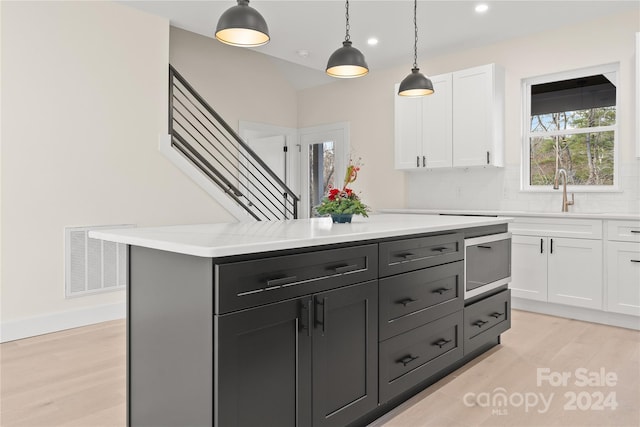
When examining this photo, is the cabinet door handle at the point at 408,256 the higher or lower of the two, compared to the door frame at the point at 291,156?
lower

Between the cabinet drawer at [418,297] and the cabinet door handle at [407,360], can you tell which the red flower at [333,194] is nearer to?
the cabinet drawer at [418,297]

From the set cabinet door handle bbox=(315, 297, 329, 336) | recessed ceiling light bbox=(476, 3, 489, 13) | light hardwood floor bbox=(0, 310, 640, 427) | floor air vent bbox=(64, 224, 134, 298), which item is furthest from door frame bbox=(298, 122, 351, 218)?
cabinet door handle bbox=(315, 297, 329, 336)

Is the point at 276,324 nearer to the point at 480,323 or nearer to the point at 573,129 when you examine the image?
the point at 480,323

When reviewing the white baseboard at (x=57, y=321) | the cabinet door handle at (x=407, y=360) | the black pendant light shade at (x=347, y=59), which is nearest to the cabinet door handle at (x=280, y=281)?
the cabinet door handle at (x=407, y=360)

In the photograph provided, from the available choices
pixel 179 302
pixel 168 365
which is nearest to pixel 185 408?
pixel 168 365

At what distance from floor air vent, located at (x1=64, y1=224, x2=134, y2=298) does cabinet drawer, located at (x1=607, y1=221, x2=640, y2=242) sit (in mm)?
4186

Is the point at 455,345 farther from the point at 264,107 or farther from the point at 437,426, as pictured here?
the point at 264,107

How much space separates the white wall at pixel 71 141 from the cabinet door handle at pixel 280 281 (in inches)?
110

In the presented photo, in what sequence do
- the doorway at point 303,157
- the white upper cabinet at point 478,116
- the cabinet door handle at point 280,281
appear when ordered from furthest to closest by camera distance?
the doorway at point 303,157
the white upper cabinet at point 478,116
the cabinet door handle at point 280,281

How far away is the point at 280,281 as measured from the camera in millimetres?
1657

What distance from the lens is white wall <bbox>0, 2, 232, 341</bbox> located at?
3.42 meters

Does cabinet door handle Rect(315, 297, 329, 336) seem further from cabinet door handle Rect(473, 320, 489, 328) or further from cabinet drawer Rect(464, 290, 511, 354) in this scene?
cabinet door handle Rect(473, 320, 489, 328)

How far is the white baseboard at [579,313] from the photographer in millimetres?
3760

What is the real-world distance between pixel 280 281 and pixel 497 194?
3.98 meters
